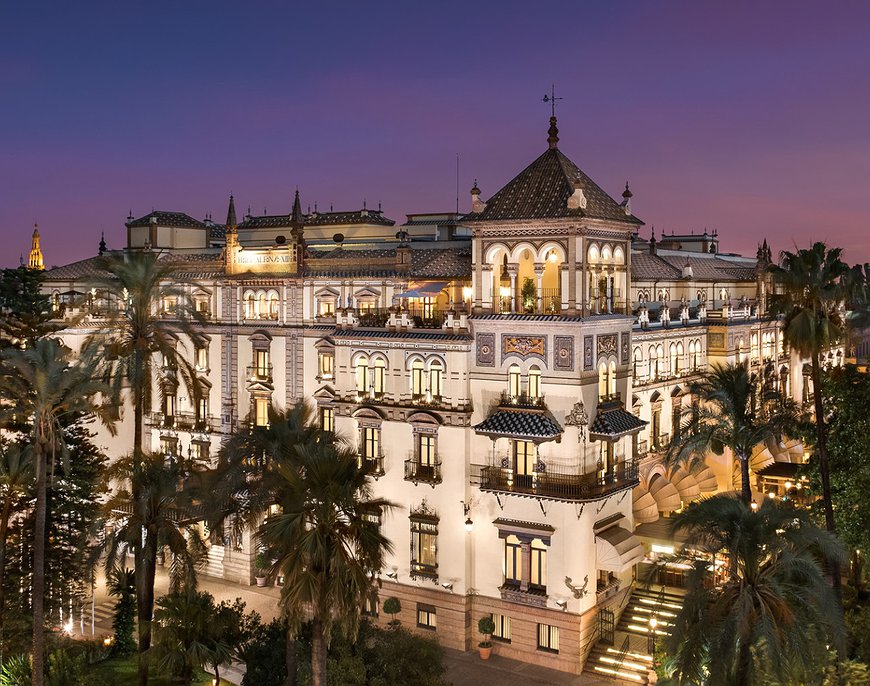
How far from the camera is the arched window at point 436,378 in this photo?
4119 centimetres

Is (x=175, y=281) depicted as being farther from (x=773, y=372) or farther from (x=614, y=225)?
(x=773, y=372)

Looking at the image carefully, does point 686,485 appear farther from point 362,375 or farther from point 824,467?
point 362,375

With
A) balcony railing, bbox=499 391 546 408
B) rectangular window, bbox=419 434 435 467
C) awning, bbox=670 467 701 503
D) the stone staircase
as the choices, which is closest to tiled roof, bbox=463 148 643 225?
balcony railing, bbox=499 391 546 408

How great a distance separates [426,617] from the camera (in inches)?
1619

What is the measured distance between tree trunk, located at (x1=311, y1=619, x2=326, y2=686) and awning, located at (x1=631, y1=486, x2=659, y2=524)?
21579 mm

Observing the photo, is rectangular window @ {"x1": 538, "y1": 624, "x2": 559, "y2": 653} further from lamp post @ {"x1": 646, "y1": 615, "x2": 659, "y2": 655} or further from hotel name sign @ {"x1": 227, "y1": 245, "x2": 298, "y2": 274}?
hotel name sign @ {"x1": 227, "y1": 245, "x2": 298, "y2": 274}

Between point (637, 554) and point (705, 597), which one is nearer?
point (705, 597)

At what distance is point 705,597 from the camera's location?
75.5ft

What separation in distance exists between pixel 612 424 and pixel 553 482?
11.6 ft

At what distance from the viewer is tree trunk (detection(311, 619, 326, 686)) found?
26.0 metres

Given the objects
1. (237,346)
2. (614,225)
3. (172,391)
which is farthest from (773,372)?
(172,391)

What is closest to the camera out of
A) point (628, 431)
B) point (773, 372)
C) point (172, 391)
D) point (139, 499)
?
point (139, 499)

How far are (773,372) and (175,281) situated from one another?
39362 mm

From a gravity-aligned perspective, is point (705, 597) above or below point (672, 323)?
below
